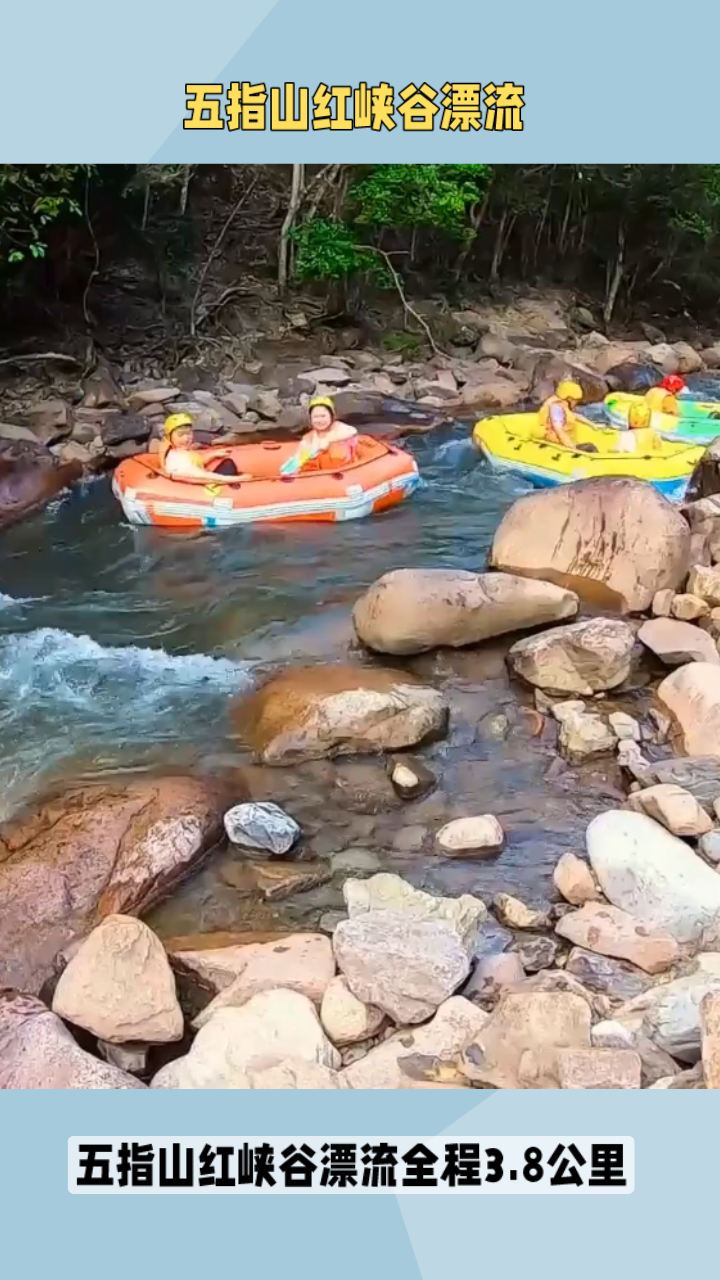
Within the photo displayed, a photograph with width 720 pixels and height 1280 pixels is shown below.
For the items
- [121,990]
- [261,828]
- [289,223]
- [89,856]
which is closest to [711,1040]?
[121,990]

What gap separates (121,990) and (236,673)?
8.12 feet

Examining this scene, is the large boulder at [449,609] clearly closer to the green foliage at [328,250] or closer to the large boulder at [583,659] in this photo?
the large boulder at [583,659]

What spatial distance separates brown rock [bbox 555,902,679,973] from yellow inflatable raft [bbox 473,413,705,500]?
4.51m

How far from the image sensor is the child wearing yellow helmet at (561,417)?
27.3 ft

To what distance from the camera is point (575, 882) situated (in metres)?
3.50

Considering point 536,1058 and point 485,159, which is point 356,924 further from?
point 485,159

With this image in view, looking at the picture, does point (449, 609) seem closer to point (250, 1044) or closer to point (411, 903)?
point (411, 903)

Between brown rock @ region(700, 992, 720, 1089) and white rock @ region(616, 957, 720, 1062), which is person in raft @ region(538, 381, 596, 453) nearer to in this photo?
white rock @ region(616, 957, 720, 1062)

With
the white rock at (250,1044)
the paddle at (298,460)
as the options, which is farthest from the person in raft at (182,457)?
the white rock at (250,1044)

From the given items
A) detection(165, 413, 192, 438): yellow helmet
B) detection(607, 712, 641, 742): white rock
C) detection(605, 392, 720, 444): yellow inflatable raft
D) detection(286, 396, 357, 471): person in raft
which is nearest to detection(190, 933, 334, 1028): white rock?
detection(607, 712, 641, 742): white rock

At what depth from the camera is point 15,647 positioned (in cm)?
552

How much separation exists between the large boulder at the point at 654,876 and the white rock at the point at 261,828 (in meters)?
1.11
